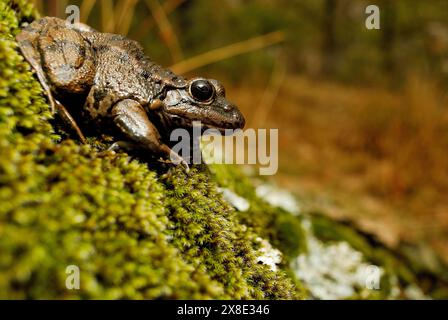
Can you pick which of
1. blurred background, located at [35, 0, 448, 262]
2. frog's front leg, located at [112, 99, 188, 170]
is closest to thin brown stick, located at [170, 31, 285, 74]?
blurred background, located at [35, 0, 448, 262]

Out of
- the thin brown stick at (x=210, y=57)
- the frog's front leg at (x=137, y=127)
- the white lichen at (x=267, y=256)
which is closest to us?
the frog's front leg at (x=137, y=127)

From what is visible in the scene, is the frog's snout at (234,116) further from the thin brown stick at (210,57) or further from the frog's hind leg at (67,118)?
the thin brown stick at (210,57)

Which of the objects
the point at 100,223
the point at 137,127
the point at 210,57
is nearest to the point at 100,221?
the point at 100,223

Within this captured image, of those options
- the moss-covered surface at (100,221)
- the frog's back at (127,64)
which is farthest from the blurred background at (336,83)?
the moss-covered surface at (100,221)

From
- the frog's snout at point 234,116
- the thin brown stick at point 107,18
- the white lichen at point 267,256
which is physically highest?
the thin brown stick at point 107,18

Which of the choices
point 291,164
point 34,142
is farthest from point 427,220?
point 34,142

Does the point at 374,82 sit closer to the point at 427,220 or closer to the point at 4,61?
the point at 427,220

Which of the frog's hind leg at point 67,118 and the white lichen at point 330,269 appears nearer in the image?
the frog's hind leg at point 67,118

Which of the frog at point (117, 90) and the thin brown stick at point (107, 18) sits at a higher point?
the thin brown stick at point (107, 18)
